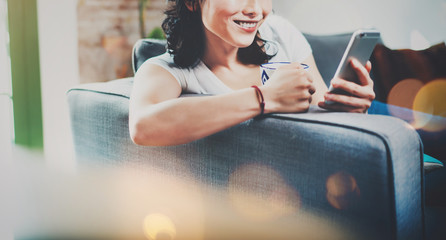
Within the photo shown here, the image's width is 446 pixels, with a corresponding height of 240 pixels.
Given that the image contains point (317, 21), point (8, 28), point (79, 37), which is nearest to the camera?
point (8, 28)

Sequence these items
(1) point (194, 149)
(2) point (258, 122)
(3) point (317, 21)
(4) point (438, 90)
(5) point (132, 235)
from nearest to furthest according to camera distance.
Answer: (2) point (258, 122)
(1) point (194, 149)
(5) point (132, 235)
(4) point (438, 90)
(3) point (317, 21)

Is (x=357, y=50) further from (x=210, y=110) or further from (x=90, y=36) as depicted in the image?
(x=90, y=36)

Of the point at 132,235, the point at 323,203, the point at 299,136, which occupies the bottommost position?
the point at 132,235

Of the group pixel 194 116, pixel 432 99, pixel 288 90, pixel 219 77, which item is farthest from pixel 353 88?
pixel 432 99

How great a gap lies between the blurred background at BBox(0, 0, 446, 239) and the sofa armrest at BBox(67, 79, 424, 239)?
142cm

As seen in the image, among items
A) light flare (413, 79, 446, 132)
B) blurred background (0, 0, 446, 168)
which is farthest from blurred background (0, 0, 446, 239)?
light flare (413, 79, 446, 132)

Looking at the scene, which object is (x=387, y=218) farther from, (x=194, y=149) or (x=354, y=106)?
(x=194, y=149)

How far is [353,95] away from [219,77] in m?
0.50

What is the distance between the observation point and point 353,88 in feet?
3.04

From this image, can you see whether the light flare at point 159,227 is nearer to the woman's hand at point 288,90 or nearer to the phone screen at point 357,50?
the woman's hand at point 288,90

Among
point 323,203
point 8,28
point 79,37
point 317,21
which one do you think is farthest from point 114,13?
point 323,203

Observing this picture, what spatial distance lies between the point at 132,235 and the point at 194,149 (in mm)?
422

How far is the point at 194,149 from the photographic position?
0.95 metres

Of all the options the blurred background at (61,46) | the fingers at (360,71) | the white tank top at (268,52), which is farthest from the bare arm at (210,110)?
the blurred background at (61,46)
